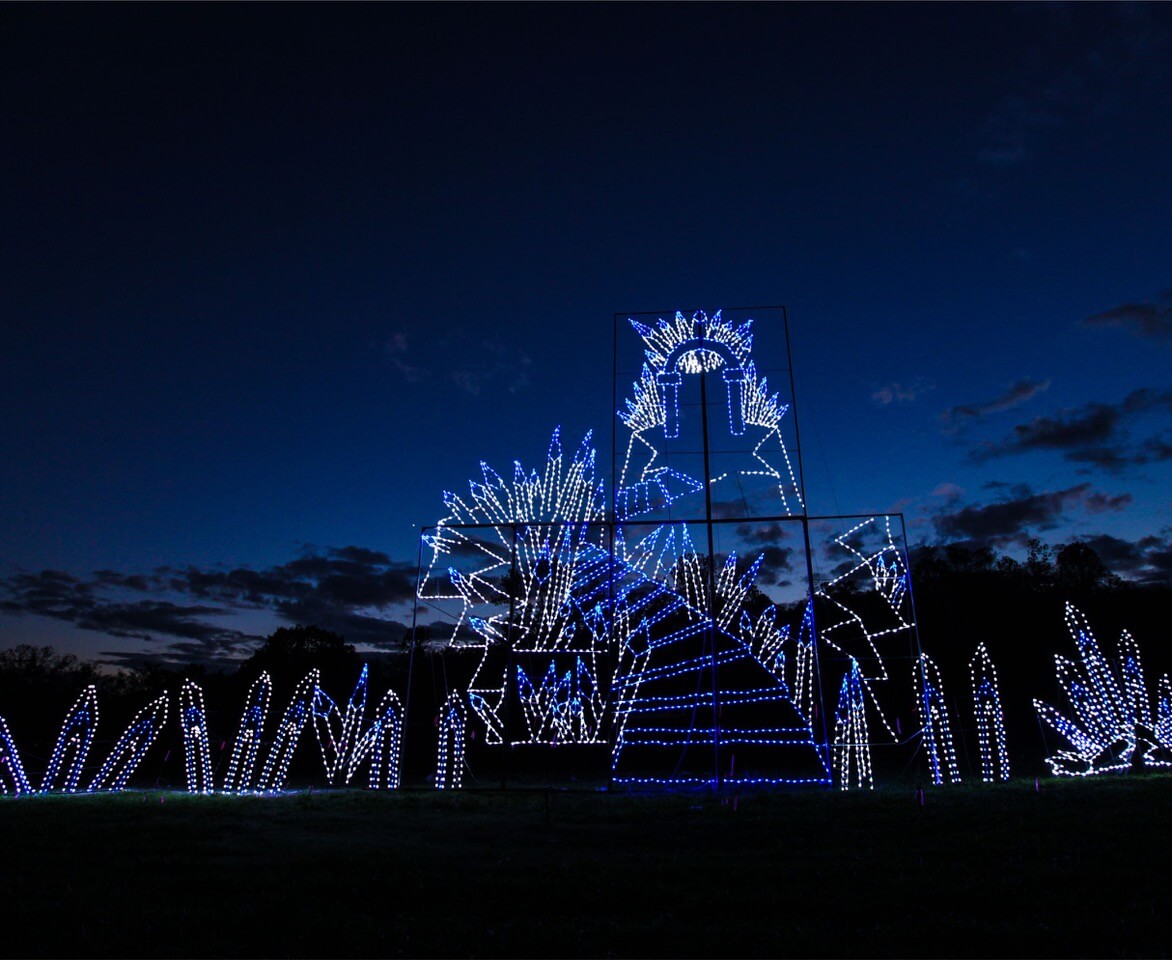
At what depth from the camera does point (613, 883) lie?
5.38m

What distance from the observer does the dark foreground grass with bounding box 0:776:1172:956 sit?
13.9 feet

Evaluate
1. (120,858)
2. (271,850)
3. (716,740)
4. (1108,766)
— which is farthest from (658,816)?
(1108,766)

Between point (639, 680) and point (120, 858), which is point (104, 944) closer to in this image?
point (120, 858)

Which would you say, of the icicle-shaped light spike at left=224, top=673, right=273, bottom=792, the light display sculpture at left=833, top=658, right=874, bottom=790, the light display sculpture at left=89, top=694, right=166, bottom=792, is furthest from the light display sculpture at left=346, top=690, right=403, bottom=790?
the light display sculpture at left=833, top=658, right=874, bottom=790

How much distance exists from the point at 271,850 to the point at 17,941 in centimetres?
288

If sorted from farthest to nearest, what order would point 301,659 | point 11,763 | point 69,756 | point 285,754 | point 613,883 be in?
point 301,659
point 285,754
point 69,756
point 11,763
point 613,883

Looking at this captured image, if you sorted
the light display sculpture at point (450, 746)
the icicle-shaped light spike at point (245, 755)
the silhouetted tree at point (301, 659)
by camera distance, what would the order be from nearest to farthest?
1. the light display sculpture at point (450, 746)
2. the icicle-shaped light spike at point (245, 755)
3. the silhouetted tree at point (301, 659)

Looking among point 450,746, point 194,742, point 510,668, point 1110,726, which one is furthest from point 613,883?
point 194,742

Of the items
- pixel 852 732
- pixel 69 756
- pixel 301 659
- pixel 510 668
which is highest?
pixel 301 659

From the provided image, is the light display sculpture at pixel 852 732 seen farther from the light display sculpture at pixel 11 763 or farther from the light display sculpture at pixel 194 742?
the light display sculpture at pixel 11 763

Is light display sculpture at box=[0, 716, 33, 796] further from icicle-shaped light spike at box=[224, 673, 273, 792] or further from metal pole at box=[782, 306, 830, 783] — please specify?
metal pole at box=[782, 306, 830, 783]

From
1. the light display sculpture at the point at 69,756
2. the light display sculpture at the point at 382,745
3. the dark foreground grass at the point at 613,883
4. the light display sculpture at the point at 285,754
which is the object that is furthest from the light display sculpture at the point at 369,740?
the dark foreground grass at the point at 613,883

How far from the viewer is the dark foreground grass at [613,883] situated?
4.22 meters

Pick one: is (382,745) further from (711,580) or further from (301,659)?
(301,659)
